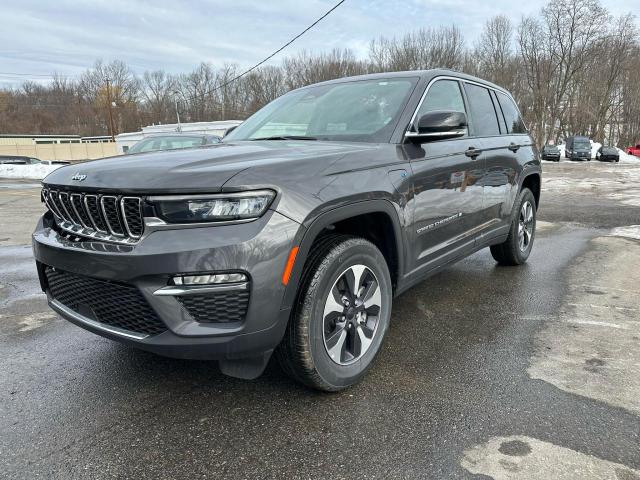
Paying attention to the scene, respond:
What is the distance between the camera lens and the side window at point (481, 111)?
4090 millimetres

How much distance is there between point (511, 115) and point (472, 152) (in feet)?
5.23

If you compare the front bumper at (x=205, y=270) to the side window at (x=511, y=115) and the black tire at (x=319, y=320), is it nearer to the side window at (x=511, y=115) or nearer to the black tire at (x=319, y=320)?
the black tire at (x=319, y=320)

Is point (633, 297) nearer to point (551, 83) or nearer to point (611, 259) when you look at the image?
point (611, 259)

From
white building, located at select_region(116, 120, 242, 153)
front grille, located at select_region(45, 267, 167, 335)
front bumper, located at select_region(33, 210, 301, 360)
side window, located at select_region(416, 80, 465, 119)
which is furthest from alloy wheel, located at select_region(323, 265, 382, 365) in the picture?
white building, located at select_region(116, 120, 242, 153)

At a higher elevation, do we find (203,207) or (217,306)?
(203,207)

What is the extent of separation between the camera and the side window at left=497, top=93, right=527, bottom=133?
4832 millimetres

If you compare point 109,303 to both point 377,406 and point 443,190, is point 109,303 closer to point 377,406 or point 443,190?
point 377,406

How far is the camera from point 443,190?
3.30 metres

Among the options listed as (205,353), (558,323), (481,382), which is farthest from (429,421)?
(558,323)

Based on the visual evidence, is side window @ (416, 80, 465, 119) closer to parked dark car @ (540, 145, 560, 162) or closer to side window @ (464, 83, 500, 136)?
side window @ (464, 83, 500, 136)

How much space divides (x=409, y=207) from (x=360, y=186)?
0.52 m

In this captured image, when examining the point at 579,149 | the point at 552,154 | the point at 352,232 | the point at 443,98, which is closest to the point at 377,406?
the point at 352,232

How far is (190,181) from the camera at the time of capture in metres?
2.04

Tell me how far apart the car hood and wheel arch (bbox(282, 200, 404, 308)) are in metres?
0.25
